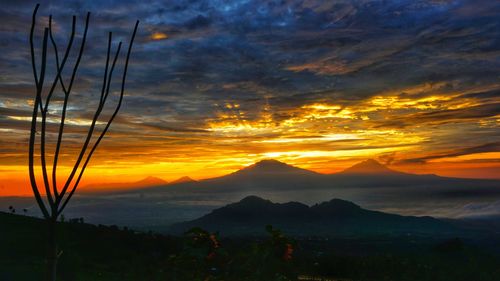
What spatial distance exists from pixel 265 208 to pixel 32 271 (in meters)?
141

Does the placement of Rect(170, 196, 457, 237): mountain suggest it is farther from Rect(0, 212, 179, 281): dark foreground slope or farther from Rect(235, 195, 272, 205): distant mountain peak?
Rect(0, 212, 179, 281): dark foreground slope

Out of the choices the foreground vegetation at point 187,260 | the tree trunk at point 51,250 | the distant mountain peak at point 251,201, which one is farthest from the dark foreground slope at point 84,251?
the distant mountain peak at point 251,201

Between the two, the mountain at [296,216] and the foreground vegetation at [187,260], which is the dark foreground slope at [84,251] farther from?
the mountain at [296,216]

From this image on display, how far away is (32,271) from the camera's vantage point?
13844 mm

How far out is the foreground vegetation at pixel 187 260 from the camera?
10.1 meters

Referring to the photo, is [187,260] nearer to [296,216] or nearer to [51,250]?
[51,250]

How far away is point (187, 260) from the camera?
10.3 metres

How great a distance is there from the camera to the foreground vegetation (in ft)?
33.3

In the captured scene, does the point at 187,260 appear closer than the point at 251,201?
Yes

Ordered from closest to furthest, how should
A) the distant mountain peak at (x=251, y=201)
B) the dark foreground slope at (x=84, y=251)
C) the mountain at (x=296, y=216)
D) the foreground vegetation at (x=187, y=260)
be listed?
the foreground vegetation at (x=187, y=260) → the dark foreground slope at (x=84, y=251) → the mountain at (x=296, y=216) → the distant mountain peak at (x=251, y=201)

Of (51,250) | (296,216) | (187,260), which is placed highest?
(51,250)

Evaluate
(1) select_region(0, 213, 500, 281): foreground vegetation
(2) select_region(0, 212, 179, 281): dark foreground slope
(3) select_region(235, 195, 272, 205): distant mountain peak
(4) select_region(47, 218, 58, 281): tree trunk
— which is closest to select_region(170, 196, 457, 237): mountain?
(3) select_region(235, 195, 272, 205): distant mountain peak

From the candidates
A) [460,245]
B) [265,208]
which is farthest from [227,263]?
[265,208]

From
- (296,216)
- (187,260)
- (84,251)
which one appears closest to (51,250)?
(187,260)
